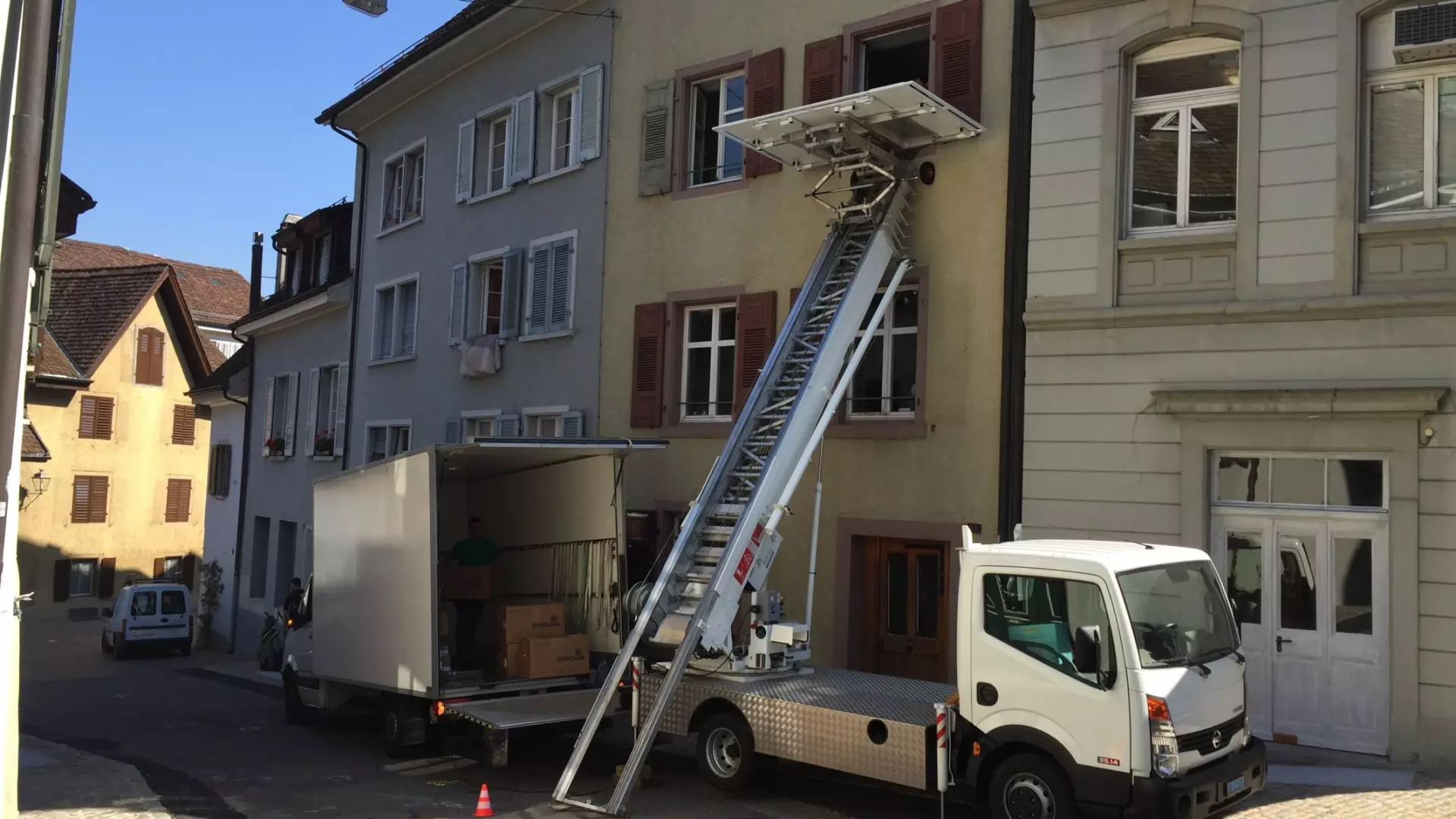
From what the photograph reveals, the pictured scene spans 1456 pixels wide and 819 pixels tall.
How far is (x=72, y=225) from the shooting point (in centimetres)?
1741

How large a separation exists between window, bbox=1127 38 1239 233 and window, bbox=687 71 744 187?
219 inches

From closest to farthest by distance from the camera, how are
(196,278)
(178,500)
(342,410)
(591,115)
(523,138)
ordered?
1. (591,115)
2. (523,138)
3. (342,410)
4. (178,500)
5. (196,278)

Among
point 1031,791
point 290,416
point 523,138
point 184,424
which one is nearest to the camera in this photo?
point 1031,791

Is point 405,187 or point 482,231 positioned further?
point 405,187

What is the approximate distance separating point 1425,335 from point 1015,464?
3.86 metres

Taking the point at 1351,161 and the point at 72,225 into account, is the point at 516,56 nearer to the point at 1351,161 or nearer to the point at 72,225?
the point at 72,225

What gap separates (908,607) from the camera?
1377cm

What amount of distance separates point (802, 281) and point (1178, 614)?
7.58 m

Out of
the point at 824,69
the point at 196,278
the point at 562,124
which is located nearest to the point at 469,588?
the point at 824,69

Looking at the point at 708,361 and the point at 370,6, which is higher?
the point at 370,6

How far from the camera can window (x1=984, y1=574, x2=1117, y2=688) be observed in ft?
25.5

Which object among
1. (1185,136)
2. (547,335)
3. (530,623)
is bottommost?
(530,623)

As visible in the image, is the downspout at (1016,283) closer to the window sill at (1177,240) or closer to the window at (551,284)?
the window sill at (1177,240)

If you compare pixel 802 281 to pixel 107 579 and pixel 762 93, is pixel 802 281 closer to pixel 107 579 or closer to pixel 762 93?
pixel 762 93
